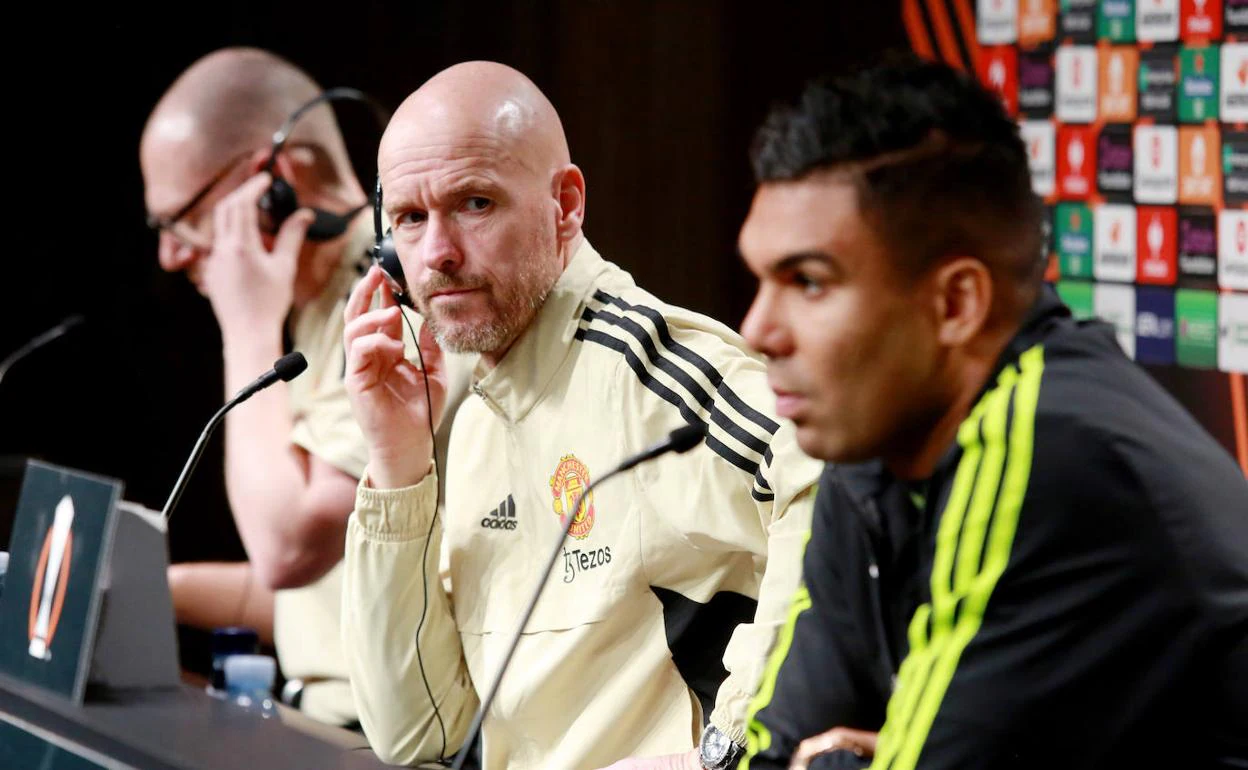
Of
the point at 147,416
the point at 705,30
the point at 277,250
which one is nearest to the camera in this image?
the point at 277,250

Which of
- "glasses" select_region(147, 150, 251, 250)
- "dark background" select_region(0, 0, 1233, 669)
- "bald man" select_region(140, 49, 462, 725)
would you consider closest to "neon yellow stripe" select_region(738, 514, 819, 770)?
"bald man" select_region(140, 49, 462, 725)

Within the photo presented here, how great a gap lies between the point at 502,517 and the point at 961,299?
843 millimetres

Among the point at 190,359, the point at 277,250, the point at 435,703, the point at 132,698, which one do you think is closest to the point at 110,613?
the point at 132,698

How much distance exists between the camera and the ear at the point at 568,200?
1869mm

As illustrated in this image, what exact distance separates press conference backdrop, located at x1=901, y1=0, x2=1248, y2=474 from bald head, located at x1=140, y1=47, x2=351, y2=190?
124 cm

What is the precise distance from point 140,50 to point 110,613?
230cm

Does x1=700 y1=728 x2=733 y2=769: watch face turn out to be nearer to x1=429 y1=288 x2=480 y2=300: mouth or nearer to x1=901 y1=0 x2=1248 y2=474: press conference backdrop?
x1=429 y1=288 x2=480 y2=300: mouth

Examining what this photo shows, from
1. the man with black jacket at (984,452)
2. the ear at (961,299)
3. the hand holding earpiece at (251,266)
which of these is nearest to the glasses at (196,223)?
the hand holding earpiece at (251,266)

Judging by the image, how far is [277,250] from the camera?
2740mm

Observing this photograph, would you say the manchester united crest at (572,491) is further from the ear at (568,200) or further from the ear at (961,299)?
the ear at (961,299)

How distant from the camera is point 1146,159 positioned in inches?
132

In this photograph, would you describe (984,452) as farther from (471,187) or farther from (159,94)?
(159,94)

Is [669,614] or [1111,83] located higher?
[1111,83]

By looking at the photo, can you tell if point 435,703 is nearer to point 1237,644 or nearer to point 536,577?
point 536,577
